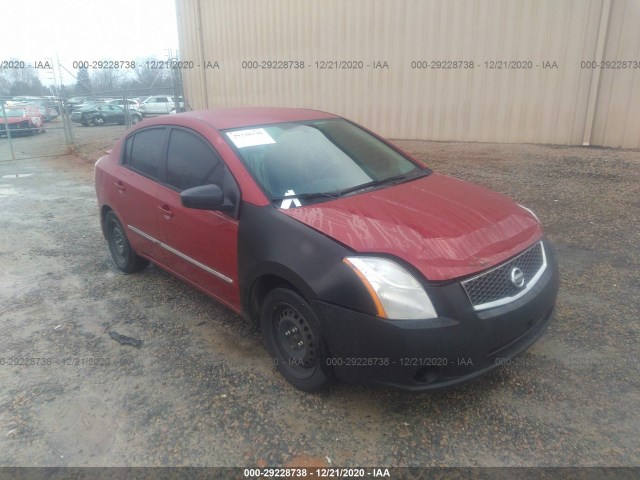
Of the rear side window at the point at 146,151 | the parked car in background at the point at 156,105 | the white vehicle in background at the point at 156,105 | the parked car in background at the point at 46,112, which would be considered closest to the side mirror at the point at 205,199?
the rear side window at the point at 146,151

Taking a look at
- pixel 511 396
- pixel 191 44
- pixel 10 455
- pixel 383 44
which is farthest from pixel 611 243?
pixel 191 44

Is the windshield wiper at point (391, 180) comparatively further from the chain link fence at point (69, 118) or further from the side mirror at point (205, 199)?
the chain link fence at point (69, 118)

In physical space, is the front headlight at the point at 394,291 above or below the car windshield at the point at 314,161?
below

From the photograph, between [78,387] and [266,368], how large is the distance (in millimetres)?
1205

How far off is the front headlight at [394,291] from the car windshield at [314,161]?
2.61ft

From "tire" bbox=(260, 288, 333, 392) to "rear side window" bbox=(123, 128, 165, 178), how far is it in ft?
5.70


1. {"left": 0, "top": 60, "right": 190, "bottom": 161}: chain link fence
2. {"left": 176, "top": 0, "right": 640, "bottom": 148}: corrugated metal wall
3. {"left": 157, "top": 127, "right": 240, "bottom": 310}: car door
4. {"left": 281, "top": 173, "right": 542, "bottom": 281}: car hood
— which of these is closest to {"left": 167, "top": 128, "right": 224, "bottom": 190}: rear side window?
{"left": 157, "top": 127, "right": 240, "bottom": 310}: car door

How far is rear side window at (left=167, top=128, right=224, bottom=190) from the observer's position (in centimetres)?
343

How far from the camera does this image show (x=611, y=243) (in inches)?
200

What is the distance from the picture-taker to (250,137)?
3.53m

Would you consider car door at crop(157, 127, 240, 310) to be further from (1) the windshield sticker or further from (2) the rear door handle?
(1) the windshield sticker

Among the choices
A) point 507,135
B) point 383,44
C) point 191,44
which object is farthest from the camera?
point 191,44

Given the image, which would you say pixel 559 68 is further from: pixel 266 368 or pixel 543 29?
pixel 266 368

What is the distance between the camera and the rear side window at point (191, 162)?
11.3ft
